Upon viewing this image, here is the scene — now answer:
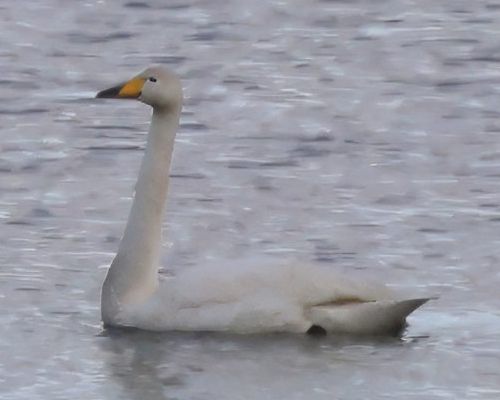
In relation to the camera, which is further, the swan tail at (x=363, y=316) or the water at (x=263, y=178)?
the swan tail at (x=363, y=316)

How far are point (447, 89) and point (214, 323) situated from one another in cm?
662

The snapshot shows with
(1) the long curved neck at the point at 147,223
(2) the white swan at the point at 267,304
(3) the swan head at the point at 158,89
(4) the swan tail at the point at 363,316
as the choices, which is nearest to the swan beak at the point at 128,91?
(3) the swan head at the point at 158,89

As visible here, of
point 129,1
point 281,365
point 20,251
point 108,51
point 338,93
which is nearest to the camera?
point 281,365

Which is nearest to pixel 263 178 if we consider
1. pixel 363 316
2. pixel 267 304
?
pixel 267 304

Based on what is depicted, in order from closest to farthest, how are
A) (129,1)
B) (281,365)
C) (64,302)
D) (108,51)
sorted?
(281,365) < (64,302) < (108,51) < (129,1)

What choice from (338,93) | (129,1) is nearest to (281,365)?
(338,93)

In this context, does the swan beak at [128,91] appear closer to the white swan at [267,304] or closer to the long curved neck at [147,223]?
the long curved neck at [147,223]

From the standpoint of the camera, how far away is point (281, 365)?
10227mm

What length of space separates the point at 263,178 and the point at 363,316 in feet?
11.6

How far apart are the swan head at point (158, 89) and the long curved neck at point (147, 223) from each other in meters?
0.05

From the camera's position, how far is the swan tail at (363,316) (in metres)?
10.6

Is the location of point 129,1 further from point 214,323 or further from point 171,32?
point 214,323

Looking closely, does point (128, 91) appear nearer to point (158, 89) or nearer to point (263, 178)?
point (158, 89)

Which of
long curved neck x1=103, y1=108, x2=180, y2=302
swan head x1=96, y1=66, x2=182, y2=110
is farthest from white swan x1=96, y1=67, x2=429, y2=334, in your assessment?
swan head x1=96, y1=66, x2=182, y2=110
